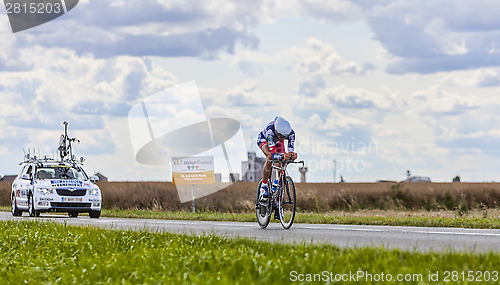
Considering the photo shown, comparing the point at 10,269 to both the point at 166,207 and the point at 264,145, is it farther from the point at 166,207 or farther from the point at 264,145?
the point at 166,207

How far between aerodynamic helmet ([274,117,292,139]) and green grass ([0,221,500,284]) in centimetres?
275

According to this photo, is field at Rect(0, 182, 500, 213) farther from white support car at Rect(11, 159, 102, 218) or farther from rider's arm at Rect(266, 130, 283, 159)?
rider's arm at Rect(266, 130, 283, 159)

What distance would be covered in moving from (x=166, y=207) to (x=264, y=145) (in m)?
19.4

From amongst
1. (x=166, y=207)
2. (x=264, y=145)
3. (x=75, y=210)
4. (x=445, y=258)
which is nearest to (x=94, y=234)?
(x=264, y=145)

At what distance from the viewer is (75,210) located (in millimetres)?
22359

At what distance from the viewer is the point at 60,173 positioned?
23.4m

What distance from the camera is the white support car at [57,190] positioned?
2214cm

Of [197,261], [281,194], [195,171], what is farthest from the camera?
[195,171]

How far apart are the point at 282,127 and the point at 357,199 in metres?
18.1

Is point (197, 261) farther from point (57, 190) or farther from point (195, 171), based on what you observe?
point (195, 171)

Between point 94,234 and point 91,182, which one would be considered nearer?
point 94,234

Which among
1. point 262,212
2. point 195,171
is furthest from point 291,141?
point 195,171

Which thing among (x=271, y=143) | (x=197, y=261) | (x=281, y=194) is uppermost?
(x=271, y=143)

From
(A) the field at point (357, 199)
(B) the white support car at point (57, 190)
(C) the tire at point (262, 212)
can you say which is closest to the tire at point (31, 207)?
(B) the white support car at point (57, 190)
